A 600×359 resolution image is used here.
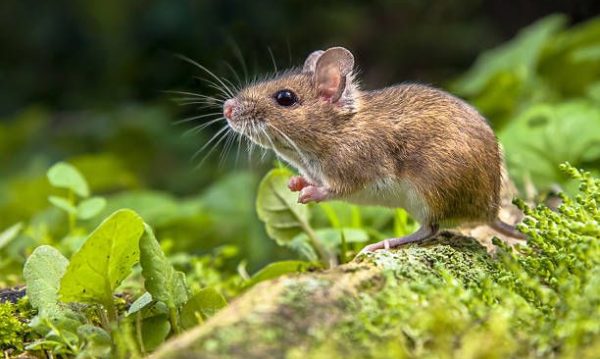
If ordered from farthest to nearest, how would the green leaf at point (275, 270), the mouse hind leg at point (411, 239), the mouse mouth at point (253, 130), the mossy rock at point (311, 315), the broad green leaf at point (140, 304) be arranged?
the mouse mouth at point (253, 130)
the green leaf at point (275, 270)
the mouse hind leg at point (411, 239)
the broad green leaf at point (140, 304)
the mossy rock at point (311, 315)

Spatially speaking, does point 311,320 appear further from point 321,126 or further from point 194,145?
point 194,145

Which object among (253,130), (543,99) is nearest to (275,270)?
(253,130)

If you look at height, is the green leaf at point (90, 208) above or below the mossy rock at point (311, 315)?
above

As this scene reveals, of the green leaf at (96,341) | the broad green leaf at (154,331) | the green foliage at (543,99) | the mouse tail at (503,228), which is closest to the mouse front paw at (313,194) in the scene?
the mouse tail at (503,228)

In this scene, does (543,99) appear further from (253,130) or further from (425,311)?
(425,311)

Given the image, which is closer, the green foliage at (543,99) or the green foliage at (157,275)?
the green foliage at (157,275)

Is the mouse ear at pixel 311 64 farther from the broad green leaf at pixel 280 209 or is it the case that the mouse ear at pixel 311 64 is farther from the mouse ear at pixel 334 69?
the broad green leaf at pixel 280 209
